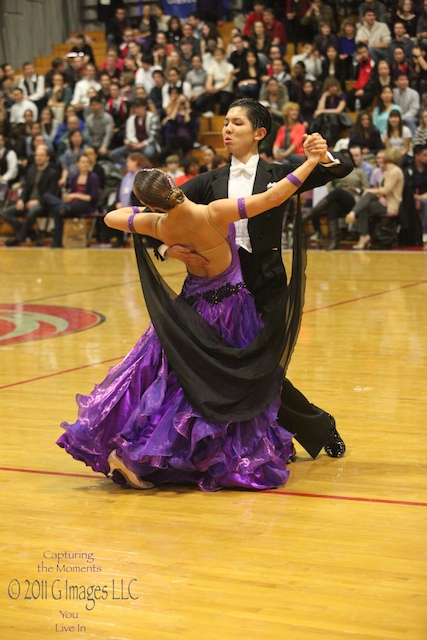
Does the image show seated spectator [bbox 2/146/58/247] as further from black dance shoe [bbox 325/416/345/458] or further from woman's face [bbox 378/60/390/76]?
black dance shoe [bbox 325/416/345/458]

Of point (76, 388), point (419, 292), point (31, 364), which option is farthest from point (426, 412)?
point (419, 292)

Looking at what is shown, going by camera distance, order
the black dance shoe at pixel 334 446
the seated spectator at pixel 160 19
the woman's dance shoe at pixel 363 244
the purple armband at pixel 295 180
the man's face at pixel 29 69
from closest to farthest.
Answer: the purple armband at pixel 295 180
the black dance shoe at pixel 334 446
the woman's dance shoe at pixel 363 244
the man's face at pixel 29 69
the seated spectator at pixel 160 19

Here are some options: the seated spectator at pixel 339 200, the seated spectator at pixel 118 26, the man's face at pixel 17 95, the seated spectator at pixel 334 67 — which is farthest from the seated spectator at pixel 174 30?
the seated spectator at pixel 339 200

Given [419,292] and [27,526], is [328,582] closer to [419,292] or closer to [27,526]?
[27,526]

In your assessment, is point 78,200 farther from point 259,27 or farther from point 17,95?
point 259,27

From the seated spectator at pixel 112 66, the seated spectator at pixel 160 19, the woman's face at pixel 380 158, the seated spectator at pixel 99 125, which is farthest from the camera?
the seated spectator at pixel 160 19

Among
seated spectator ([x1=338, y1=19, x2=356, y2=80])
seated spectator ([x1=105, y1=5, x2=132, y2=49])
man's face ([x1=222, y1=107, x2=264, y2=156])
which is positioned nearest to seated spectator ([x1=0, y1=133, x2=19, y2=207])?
seated spectator ([x1=105, y1=5, x2=132, y2=49])

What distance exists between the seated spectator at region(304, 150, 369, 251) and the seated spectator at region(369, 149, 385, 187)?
125 millimetres

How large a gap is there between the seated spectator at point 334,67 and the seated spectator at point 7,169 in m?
5.11

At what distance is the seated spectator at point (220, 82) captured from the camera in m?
16.4

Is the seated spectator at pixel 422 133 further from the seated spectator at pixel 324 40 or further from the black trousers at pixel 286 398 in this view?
the black trousers at pixel 286 398

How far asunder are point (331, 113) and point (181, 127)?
241cm

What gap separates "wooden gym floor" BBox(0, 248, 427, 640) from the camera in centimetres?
289

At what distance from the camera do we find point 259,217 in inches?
176
